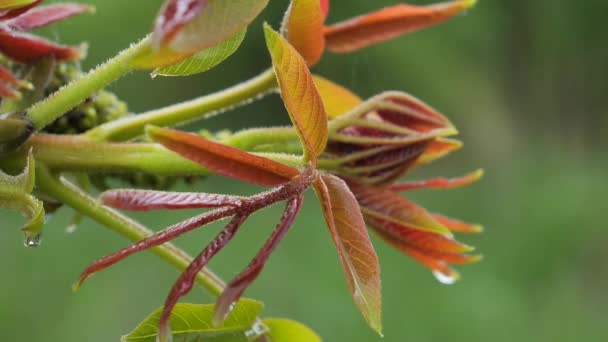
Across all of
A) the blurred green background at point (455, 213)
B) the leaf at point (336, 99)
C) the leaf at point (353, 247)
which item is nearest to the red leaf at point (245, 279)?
the leaf at point (353, 247)

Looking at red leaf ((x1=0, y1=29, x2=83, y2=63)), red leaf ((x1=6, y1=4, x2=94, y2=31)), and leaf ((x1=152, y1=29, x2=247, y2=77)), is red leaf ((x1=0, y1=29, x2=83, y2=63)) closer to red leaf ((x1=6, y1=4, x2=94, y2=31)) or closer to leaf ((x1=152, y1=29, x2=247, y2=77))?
red leaf ((x1=6, y1=4, x2=94, y2=31))

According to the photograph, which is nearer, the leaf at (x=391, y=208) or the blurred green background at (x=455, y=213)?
the leaf at (x=391, y=208)

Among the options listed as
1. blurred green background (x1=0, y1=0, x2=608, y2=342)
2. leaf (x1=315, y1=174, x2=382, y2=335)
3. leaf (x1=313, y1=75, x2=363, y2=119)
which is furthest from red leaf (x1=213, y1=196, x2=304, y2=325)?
blurred green background (x1=0, y1=0, x2=608, y2=342)

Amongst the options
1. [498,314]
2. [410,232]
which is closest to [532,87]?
[498,314]

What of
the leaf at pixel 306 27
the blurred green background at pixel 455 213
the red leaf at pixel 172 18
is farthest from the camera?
the blurred green background at pixel 455 213

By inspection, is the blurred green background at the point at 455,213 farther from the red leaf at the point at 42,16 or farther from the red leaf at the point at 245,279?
the red leaf at the point at 245,279

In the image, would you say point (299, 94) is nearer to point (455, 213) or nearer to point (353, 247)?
point (353, 247)

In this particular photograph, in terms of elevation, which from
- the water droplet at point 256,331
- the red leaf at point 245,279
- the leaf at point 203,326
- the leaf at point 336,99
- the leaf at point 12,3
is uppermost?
the leaf at point 12,3
